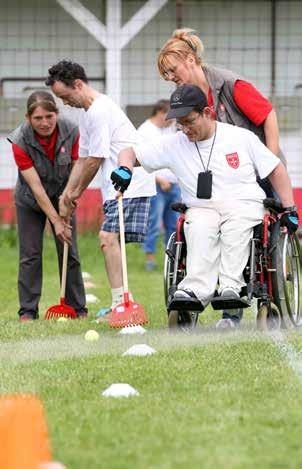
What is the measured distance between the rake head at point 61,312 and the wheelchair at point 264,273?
131cm

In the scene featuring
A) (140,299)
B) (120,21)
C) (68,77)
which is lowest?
(140,299)

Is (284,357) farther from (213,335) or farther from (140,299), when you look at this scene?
(140,299)

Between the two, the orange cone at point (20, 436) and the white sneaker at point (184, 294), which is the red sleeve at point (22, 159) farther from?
the orange cone at point (20, 436)

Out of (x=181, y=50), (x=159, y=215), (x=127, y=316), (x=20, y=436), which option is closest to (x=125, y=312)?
(x=127, y=316)

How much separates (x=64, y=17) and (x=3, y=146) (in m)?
2.20

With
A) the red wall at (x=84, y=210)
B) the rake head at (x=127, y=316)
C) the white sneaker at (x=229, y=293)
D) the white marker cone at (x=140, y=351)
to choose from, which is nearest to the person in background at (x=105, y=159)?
the rake head at (x=127, y=316)

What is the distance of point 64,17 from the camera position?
1806 centimetres

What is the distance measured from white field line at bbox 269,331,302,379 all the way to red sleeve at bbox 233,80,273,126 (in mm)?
1305

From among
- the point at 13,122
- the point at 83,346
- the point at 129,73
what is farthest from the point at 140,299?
the point at 129,73

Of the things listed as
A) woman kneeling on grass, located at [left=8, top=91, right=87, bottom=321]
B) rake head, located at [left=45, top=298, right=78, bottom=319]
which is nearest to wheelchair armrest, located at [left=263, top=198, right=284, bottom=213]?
woman kneeling on grass, located at [left=8, top=91, right=87, bottom=321]

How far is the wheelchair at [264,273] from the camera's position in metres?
6.79

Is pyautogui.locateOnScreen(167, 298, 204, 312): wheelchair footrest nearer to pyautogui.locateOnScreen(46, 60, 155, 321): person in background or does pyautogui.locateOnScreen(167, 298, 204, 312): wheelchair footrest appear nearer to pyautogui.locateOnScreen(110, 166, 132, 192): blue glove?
pyautogui.locateOnScreen(110, 166, 132, 192): blue glove

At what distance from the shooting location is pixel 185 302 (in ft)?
21.7

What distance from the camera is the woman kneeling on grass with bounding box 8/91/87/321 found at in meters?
7.98
